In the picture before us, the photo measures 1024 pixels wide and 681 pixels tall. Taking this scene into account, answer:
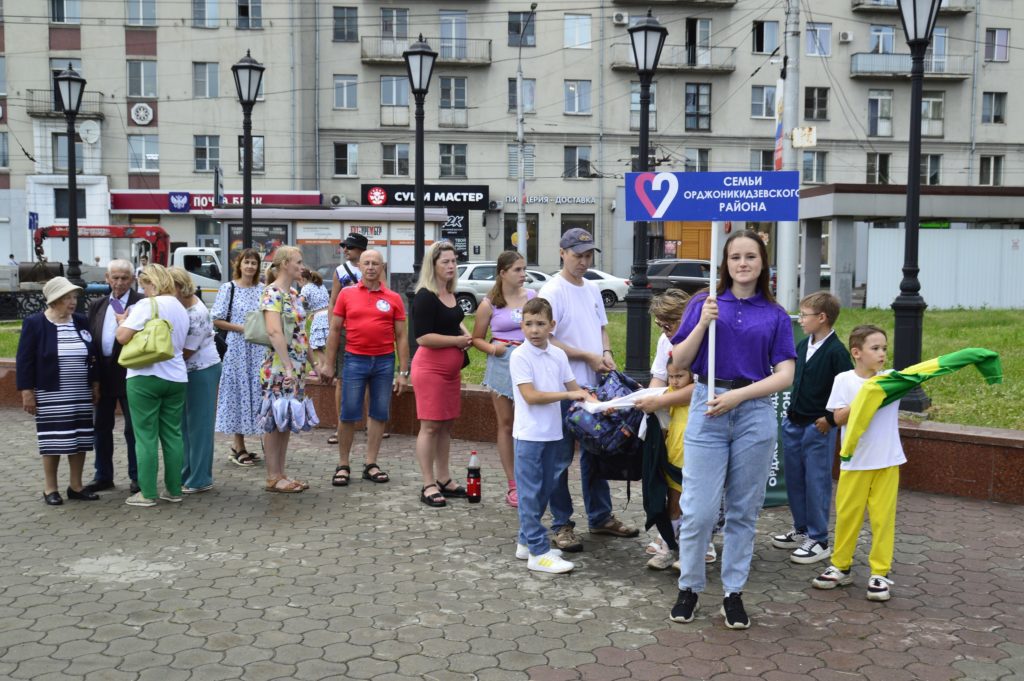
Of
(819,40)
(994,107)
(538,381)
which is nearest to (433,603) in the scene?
(538,381)

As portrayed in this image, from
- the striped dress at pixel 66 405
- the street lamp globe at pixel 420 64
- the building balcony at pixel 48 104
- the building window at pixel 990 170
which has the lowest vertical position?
the striped dress at pixel 66 405

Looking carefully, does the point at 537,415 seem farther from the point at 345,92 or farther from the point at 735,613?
the point at 345,92

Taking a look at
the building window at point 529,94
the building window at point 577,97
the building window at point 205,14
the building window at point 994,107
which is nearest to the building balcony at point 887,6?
the building window at point 994,107

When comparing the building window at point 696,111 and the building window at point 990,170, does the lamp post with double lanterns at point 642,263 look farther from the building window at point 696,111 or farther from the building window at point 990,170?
the building window at point 990,170

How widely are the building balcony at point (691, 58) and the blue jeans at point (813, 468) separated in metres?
42.0

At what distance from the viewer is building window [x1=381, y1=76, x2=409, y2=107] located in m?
45.7

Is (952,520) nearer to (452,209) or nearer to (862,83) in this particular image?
(452,209)

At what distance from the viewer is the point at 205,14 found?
44125 mm

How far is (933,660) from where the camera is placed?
4.49 m

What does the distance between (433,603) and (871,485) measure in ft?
7.83

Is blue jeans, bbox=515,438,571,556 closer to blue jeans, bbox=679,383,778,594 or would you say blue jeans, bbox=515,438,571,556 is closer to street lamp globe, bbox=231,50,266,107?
blue jeans, bbox=679,383,778,594

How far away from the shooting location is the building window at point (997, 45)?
48094 mm

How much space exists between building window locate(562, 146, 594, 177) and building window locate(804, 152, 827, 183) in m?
10.4

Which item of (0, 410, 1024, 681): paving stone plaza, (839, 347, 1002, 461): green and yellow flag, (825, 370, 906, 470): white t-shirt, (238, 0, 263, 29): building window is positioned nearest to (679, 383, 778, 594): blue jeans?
(0, 410, 1024, 681): paving stone plaza
